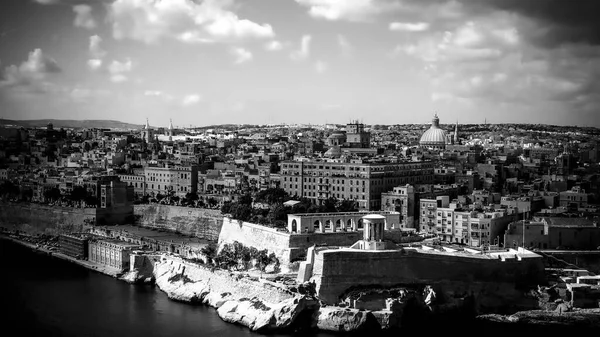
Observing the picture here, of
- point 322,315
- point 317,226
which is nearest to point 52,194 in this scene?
point 317,226

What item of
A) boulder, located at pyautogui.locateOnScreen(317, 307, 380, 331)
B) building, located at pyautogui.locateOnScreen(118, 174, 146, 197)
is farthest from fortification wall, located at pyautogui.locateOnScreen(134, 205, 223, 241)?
boulder, located at pyautogui.locateOnScreen(317, 307, 380, 331)

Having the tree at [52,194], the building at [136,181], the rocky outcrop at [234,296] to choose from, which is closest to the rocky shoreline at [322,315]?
the rocky outcrop at [234,296]

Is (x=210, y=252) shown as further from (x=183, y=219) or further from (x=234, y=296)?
(x=183, y=219)

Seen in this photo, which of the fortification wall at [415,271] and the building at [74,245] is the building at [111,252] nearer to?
the building at [74,245]

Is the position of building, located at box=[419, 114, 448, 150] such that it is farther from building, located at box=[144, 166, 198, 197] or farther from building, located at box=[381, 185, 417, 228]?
building, located at box=[381, 185, 417, 228]

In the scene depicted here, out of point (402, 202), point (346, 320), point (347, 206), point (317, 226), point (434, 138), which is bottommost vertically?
point (346, 320)
